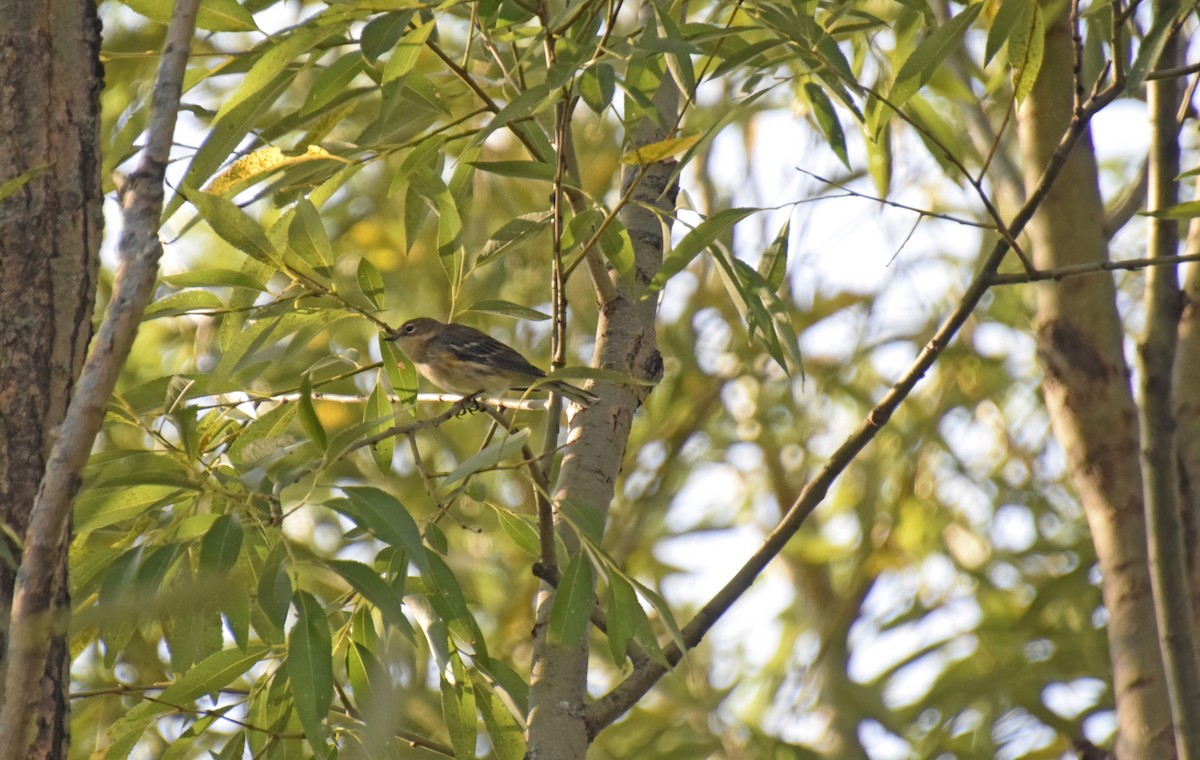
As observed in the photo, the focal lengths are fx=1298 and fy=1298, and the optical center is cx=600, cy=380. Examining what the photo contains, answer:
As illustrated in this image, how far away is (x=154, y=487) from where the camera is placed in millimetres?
2295

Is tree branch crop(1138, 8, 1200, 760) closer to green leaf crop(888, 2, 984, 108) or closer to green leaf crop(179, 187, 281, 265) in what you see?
green leaf crop(888, 2, 984, 108)

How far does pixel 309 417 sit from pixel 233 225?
42 centimetres

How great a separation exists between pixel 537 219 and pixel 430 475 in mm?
669

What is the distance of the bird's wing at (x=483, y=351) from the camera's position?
478 cm

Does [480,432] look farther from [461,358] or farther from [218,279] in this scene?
[218,279]

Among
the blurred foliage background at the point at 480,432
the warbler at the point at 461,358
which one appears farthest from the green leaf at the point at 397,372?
the warbler at the point at 461,358

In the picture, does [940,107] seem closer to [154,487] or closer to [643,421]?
[643,421]

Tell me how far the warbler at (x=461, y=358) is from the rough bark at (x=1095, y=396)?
6.07ft

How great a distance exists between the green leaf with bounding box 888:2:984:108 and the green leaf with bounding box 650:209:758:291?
396 mm

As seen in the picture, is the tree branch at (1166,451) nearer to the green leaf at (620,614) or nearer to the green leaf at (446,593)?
the green leaf at (620,614)

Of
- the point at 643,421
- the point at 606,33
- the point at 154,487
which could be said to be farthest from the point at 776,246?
the point at 643,421

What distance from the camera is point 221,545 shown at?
2.04 meters

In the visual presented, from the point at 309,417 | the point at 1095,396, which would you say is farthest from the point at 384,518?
the point at 1095,396

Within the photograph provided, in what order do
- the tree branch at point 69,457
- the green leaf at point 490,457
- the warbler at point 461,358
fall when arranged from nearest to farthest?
the tree branch at point 69,457 < the green leaf at point 490,457 < the warbler at point 461,358
